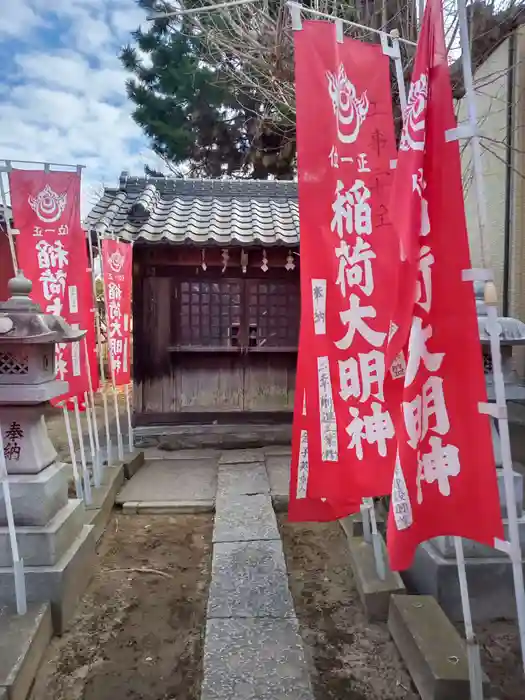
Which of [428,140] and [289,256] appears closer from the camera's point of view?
[428,140]

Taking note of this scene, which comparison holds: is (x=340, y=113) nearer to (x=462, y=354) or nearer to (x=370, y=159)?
(x=370, y=159)

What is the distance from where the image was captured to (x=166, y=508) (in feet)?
20.1

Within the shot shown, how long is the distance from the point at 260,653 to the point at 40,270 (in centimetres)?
410

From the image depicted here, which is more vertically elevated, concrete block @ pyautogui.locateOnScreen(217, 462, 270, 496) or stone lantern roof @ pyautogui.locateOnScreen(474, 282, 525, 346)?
stone lantern roof @ pyautogui.locateOnScreen(474, 282, 525, 346)

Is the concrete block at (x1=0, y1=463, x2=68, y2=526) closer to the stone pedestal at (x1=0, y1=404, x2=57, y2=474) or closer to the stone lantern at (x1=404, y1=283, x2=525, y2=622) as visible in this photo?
the stone pedestal at (x1=0, y1=404, x2=57, y2=474)

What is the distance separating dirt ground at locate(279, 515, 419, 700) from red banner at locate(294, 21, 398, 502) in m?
1.10

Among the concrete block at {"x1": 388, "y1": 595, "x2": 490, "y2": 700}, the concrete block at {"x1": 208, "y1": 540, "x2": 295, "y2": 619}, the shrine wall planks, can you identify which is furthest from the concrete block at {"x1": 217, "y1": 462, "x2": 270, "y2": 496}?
the concrete block at {"x1": 388, "y1": 595, "x2": 490, "y2": 700}

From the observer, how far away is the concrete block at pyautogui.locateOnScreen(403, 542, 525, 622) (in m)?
3.68

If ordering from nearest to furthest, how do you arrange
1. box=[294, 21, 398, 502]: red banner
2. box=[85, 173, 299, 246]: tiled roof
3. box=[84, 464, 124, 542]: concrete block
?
box=[294, 21, 398, 502]: red banner
box=[84, 464, 124, 542]: concrete block
box=[85, 173, 299, 246]: tiled roof

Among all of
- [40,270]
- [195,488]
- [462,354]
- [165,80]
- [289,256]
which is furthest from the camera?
[165,80]

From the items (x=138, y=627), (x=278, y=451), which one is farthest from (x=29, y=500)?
(x=278, y=451)

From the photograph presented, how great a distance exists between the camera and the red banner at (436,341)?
2494 mm

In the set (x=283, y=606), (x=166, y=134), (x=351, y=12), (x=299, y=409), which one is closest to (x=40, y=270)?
(x=299, y=409)

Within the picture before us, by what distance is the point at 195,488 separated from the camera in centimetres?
677
